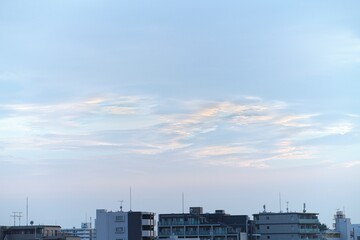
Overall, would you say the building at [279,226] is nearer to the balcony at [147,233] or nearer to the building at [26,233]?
the balcony at [147,233]

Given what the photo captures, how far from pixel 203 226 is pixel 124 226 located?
1341 cm

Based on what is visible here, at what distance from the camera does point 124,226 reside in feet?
393

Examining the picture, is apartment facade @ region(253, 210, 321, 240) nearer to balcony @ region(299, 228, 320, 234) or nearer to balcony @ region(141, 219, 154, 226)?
balcony @ region(299, 228, 320, 234)

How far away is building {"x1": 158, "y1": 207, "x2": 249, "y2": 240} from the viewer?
123m

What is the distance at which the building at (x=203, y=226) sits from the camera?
405 feet

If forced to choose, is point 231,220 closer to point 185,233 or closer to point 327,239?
point 185,233

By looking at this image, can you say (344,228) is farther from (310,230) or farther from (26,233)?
(26,233)

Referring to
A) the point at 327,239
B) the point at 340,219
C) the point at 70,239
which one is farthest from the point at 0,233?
the point at 340,219

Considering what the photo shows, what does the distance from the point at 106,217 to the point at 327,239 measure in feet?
156

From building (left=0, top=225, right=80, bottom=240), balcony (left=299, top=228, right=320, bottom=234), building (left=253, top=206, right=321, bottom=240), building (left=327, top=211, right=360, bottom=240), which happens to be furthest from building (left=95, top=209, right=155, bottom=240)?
building (left=327, top=211, right=360, bottom=240)

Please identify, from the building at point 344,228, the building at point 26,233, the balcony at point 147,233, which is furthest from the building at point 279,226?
the building at point 26,233

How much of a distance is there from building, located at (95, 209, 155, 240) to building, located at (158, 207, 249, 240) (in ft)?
12.0

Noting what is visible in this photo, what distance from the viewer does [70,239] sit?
377 feet

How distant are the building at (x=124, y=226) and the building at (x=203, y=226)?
3.65 m
